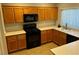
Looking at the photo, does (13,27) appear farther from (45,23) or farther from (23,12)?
(45,23)

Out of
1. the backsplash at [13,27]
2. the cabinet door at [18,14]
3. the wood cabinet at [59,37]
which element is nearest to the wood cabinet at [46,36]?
the wood cabinet at [59,37]

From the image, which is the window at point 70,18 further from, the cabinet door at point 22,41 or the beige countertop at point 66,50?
the beige countertop at point 66,50

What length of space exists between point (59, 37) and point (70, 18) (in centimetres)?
92

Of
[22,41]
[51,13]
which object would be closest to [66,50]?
[22,41]

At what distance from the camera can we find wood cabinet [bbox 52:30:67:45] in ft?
11.1

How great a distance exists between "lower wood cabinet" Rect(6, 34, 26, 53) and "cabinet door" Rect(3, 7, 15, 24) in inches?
22.2

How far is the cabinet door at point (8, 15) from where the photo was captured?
121 inches

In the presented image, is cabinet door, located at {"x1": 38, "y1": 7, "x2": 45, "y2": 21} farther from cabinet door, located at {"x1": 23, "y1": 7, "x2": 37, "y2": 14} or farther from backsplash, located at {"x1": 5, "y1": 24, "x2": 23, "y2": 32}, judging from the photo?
backsplash, located at {"x1": 5, "y1": 24, "x2": 23, "y2": 32}

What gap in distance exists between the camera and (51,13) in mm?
3980

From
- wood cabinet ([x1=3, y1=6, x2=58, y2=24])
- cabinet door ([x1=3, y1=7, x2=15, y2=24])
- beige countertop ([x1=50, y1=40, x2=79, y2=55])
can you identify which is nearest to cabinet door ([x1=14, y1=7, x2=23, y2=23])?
wood cabinet ([x1=3, y1=6, x2=58, y2=24])

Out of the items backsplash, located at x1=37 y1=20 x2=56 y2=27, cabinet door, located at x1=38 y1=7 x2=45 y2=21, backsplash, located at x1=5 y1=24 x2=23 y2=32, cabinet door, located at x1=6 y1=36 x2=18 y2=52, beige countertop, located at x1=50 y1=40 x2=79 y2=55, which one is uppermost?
cabinet door, located at x1=38 y1=7 x2=45 y2=21

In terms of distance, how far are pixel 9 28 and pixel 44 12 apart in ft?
4.90
